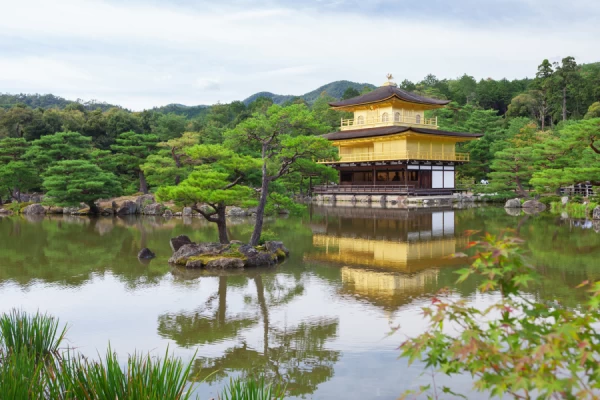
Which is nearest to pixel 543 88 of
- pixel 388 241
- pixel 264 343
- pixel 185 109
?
pixel 388 241

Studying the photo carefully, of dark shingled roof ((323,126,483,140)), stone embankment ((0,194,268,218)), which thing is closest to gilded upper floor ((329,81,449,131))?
dark shingled roof ((323,126,483,140))

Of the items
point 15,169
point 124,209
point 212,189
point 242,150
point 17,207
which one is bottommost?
point 124,209

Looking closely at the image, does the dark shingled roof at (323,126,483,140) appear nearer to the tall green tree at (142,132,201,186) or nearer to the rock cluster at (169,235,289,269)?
the tall green tree at (142,132,201,186)

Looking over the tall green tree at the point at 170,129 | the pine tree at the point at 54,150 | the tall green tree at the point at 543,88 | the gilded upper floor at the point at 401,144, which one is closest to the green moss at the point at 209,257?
the pine tree at the point at 54,150

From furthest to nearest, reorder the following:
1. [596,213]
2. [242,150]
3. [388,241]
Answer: [242,150], [596,213], [388,241]

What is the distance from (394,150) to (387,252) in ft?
72.3

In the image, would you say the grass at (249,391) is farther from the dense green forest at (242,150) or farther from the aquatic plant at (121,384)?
the dense green forest at (242,150)

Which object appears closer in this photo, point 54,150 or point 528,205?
point 528,205

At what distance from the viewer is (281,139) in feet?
42.3

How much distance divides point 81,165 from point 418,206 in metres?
18.5

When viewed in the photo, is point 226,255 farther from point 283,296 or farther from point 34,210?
point 34,210

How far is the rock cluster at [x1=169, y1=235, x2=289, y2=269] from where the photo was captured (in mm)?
11969

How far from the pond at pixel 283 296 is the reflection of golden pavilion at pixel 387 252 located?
47 millimetres

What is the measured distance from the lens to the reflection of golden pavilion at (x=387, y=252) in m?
9.61
